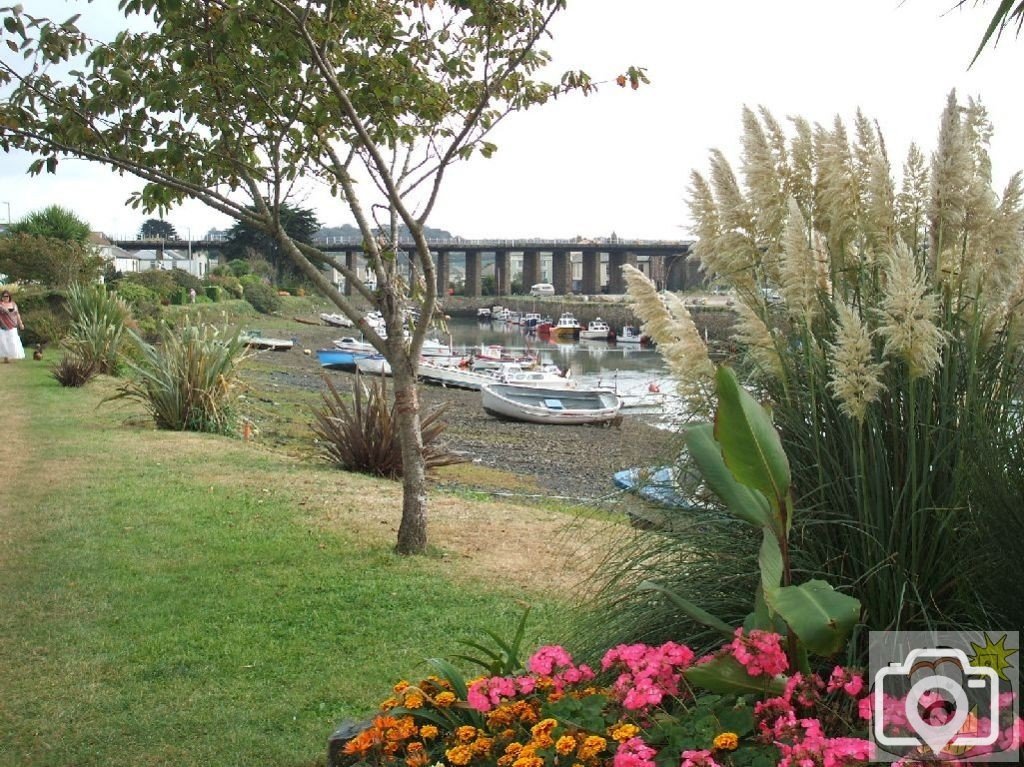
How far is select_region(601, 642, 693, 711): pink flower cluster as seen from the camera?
3113 mm

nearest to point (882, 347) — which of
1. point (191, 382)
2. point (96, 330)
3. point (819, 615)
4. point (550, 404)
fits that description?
point (819, 615)

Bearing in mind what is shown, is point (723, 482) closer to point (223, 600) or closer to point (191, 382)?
point (223, 600)

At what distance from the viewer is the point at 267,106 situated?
7836mm

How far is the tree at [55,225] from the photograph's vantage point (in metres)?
43.7

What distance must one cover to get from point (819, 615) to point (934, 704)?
44cm

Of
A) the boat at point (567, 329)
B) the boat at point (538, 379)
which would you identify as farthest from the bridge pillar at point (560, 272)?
the boat at point (538, 379)

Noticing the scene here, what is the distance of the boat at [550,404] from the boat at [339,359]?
16.2 meters

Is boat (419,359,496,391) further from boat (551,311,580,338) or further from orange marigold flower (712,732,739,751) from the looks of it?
boat (551,311,580,338)

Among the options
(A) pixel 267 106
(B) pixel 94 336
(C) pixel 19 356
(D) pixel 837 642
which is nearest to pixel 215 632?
(A) pixel 267 106

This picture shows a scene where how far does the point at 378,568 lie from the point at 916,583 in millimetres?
5046

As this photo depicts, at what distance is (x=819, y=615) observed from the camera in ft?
9.61

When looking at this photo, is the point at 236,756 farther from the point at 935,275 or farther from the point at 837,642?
the point at 935,275

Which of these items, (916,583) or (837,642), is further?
(916,583)

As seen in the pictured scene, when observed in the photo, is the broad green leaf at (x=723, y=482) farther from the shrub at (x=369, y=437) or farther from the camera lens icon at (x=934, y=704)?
the shrub at (x=369, y=437)
